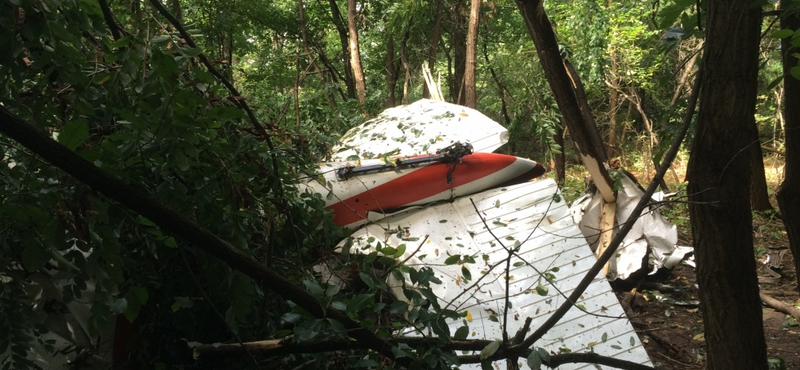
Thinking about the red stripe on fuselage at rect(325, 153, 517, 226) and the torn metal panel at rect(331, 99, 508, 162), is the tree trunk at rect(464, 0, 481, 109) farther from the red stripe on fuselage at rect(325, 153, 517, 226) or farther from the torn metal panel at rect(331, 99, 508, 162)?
the red stripe on fuselage at rect(325, 153, 517, 226)

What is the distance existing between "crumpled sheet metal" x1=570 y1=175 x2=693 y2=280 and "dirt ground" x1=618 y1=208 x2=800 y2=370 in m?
0.21

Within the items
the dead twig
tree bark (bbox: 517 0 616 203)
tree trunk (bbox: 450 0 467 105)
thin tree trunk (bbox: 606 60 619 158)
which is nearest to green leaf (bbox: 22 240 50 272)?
tree bark (bbox: 517 0 616 203)

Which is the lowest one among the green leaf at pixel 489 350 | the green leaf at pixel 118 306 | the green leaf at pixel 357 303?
the green leaf at pixel 489 350

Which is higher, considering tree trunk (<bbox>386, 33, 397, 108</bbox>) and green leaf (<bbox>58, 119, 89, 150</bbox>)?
tree trunk (<bbox>386, 33, 397, 108</bbox>)

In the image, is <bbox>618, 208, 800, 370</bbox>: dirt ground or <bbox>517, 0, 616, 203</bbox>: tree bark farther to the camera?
<bbox>618, 208, 800, 370</bbox>: dirt ground

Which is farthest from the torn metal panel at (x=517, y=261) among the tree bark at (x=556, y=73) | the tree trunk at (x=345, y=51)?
the tree trunk at (x=345, y=51)

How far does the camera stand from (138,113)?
1.63 m

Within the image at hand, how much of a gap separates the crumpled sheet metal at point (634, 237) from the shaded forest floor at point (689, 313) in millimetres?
203

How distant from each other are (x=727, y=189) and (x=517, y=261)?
6.50 ft

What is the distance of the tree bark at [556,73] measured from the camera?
329cm

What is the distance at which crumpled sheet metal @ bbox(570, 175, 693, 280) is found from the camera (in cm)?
494

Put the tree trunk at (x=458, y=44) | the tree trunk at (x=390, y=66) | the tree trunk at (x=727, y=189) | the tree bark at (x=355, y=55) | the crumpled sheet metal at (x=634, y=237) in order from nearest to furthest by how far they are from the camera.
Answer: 1. the tree trunk at (x=727, y=189)
2. the crumpled sheet metal at (x=634, y=237)
3. the tree bark at (x=355, y=55)
4. the tree trunk at (x=390, y=66)
5. the tree trunk at (x=458, y=44)

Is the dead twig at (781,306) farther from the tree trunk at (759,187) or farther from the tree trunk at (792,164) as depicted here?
the tree trunk at (759,187)

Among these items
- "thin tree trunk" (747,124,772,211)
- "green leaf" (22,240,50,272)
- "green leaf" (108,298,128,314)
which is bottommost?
"thin tree trunk" (747,124,772,211)
